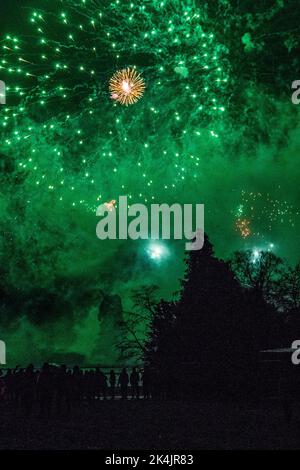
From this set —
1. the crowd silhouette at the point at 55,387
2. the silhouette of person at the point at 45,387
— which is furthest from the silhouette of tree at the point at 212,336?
the silhouette of person at the point at 45,387

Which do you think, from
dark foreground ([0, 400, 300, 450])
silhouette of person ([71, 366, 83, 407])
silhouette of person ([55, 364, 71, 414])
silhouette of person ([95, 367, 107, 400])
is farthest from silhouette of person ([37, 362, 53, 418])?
silhouette of person ([95, 367, 107, 400])

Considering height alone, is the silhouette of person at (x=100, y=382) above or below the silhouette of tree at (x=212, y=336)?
below

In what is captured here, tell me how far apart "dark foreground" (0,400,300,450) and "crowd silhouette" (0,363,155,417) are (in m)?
0.71

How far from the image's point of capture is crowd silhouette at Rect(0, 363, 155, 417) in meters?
17.4

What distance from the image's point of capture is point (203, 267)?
2817 centimetres

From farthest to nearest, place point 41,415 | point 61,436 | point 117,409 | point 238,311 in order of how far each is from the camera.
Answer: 1. point 238,311
2. point 117,409
3. point 41,415
4. point 61,436

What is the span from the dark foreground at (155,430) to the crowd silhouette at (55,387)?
71 centimetres

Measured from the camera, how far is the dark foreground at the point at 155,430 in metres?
11.1

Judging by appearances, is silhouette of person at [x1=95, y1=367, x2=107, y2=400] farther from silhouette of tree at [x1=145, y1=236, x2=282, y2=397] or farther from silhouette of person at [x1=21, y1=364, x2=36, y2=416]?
silhouette of person at [x1=21, y1=364, x2=36, y2=416]

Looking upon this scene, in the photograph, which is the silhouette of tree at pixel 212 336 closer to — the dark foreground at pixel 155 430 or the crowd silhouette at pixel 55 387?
the crowd silhouette at pixel 55 387

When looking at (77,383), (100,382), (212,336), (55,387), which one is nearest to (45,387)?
(55,387)
